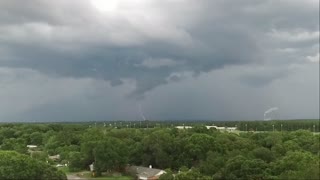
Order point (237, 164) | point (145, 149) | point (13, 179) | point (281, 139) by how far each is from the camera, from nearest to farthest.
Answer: point (13, 179)
point (237, 164)
point (145, 149)
point (281, 139)

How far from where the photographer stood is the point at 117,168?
62.6 m

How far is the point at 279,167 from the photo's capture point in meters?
43.8

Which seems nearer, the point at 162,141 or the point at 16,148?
the point at 162,141

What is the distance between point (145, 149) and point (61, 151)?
59.7 feet

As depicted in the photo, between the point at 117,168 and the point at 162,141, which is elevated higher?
the point at 162,141

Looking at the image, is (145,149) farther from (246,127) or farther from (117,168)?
(246,127)

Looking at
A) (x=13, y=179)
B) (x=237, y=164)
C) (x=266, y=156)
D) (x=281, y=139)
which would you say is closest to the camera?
(x=13, y=179)

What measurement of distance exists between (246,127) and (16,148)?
81.5m

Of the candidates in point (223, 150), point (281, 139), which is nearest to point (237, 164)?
point (223, 150)

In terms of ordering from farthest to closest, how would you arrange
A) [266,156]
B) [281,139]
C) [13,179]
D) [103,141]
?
1. [281,139]
2. [103,141]
3. [266,156]
4. [13,179]

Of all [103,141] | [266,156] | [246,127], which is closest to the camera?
[266,156]

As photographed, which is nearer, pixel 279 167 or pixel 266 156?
pixel 279 167

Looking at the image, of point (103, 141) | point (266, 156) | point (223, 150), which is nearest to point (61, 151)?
point (103, 141)

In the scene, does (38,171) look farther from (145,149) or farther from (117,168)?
(145,149)
